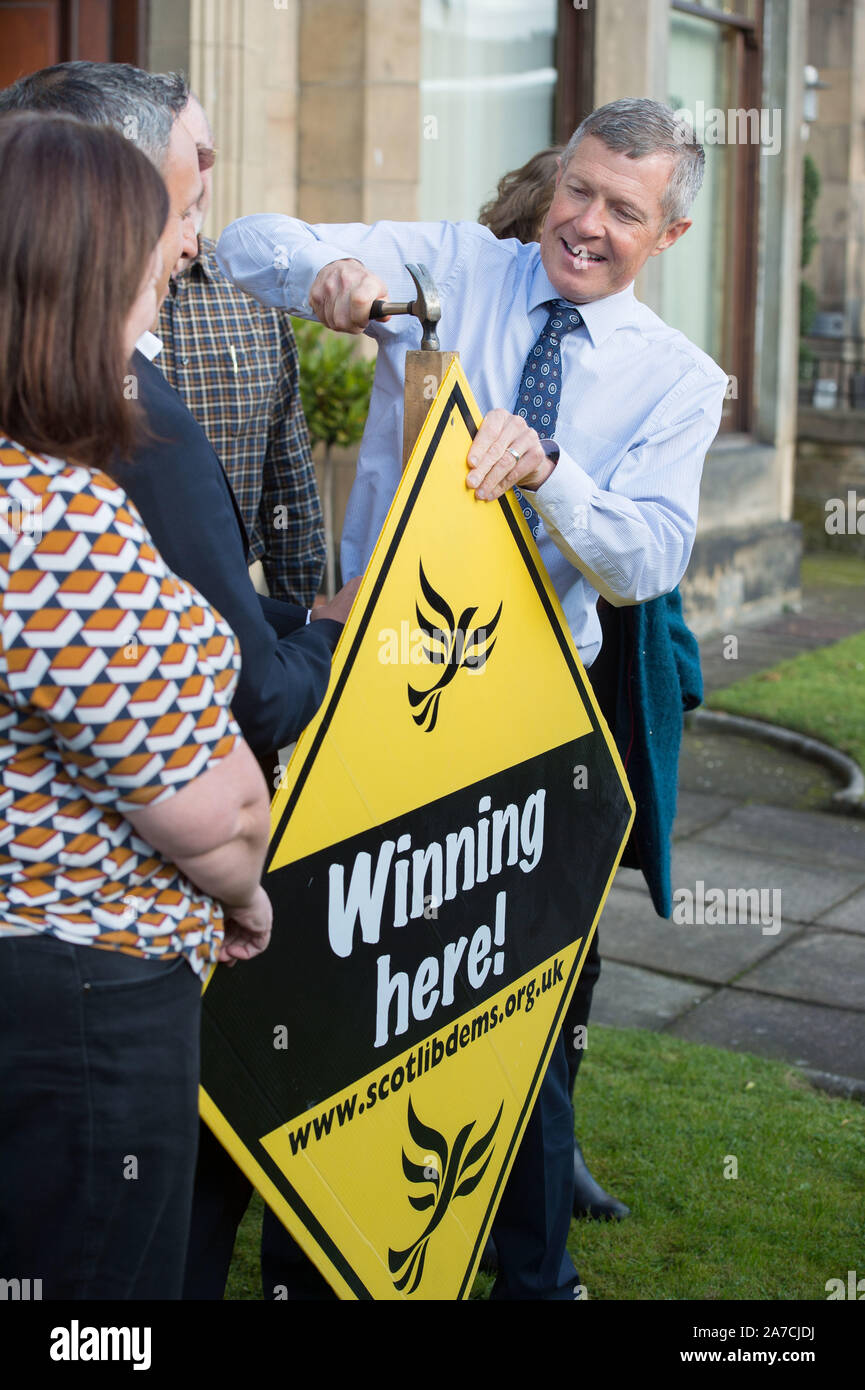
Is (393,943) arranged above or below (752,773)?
above

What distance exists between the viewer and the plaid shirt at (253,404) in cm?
355

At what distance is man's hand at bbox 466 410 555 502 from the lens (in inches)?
89.4

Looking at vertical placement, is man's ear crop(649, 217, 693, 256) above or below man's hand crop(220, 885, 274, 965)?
above

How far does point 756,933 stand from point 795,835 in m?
1.16

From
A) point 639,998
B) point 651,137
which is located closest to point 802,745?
point 639,998

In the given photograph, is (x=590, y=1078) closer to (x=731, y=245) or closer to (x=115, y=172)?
(x=115, y=172)

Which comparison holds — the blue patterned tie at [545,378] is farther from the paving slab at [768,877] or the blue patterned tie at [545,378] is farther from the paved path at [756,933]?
the paving slab at [768,877]

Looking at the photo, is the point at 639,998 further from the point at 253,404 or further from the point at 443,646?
the point at 443,646

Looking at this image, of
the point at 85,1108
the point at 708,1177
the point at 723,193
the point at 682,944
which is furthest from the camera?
the point at 723,193

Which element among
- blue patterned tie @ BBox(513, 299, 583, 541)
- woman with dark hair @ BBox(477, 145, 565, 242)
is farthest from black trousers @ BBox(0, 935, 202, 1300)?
woman with dark hair @ BBox(477, 145, 565, 242)

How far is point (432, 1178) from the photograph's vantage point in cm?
229

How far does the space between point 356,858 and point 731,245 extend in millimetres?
9413

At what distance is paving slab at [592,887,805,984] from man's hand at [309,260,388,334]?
275 centimetres

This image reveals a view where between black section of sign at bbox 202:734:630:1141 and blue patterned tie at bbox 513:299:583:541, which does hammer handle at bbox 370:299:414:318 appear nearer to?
blue patterned tie at bbox 513:299:583:541
